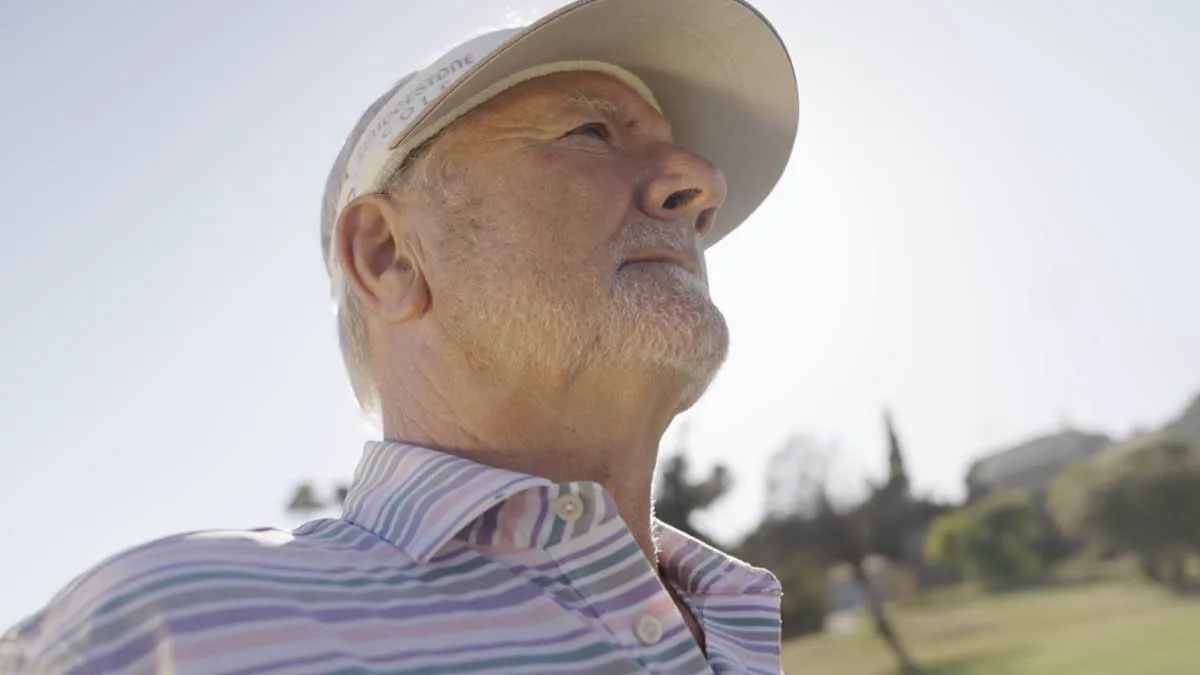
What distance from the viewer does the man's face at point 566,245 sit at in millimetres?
1279

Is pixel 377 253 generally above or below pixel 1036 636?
above

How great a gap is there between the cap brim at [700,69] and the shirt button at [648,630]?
0.76 metres

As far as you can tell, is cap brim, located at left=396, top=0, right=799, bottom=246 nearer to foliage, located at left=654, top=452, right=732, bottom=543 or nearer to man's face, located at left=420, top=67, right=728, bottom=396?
man's face, located at left=420, top=67, right=728, bottom=396

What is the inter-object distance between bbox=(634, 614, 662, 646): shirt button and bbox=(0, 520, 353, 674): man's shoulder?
0.32 meters

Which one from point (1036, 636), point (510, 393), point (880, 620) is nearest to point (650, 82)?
point (510, 393)

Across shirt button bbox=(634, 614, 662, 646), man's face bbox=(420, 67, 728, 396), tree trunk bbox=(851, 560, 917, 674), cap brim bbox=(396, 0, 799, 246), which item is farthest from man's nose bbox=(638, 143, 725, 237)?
tree trunk bbox=(851, 560, 917, 674)

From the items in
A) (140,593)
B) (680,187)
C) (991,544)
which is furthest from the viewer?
(991,544)

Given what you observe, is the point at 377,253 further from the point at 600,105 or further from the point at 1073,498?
the point at 1073,498

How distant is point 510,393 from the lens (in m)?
1.29

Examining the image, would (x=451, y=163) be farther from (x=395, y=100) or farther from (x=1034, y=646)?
(x=1034, y=646)

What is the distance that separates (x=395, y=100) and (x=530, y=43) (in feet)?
0.74

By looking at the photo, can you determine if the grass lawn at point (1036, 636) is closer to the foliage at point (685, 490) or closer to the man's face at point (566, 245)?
the foliage at point (685, 490)

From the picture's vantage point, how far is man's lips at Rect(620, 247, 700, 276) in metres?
1.35

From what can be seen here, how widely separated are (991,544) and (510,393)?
12.0 m
